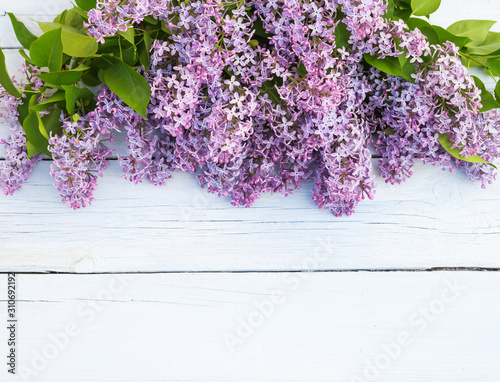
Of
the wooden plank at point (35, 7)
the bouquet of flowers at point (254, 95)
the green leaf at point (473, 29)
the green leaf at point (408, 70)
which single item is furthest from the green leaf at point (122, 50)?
the green leaf at point (473, 29)

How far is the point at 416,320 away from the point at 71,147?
2.64 ft

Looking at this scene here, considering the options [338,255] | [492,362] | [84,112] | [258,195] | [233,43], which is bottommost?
[492,362]

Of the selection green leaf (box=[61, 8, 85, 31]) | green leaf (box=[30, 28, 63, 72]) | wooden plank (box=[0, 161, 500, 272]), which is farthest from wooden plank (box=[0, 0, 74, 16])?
wooden plank (box=[0, 161, 500, 272])

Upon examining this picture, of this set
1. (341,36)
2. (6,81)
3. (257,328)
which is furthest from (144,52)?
(257,328)

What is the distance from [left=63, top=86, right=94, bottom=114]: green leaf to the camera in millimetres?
750

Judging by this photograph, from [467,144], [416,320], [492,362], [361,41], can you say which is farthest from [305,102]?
[492,362]

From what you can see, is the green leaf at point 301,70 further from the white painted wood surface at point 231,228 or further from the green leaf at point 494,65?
the green leaf at point 494,65

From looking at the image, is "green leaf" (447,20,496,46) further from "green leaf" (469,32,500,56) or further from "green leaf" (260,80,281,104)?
"green leaf" (260,80,281,104)

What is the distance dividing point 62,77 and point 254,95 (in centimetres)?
35

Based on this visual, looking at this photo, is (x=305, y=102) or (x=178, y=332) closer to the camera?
(x=305, y=102)

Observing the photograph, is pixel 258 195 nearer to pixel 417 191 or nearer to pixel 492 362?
pixel 417 191

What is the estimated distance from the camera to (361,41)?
0.75 m

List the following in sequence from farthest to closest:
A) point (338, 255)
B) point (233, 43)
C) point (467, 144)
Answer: point (338, 255) < point (467, 144) < point (233, 43)

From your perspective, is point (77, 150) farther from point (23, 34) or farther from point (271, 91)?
point (271, 91)
